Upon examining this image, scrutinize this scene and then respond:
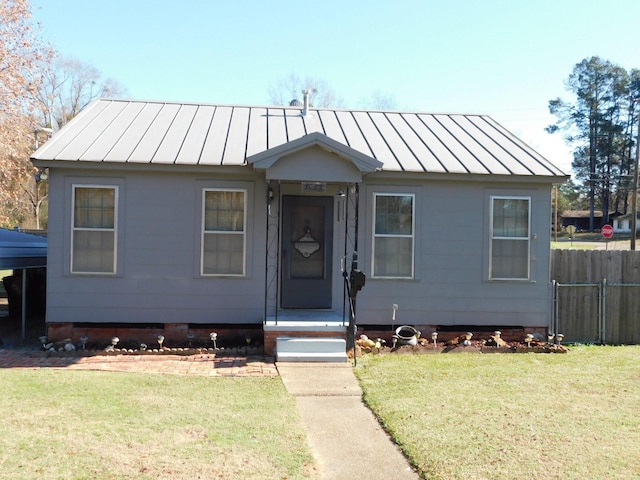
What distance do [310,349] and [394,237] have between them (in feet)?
8.16

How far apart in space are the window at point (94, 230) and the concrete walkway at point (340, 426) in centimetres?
340

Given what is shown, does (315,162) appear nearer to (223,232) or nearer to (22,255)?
(223,232)

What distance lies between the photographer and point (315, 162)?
8531mm

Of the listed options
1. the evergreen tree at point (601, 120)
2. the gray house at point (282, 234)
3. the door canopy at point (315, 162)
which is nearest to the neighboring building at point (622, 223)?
the evergreen tree at point (601, 120)

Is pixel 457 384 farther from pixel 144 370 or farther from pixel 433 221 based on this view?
pixel 144 370

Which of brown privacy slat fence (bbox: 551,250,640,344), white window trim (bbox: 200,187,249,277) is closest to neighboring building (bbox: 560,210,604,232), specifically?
brown privacy slat fence (bbox: 551,250,640,344)

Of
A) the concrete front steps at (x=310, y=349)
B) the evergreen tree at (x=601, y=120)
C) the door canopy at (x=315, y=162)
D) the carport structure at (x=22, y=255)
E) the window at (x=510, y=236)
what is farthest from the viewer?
the evergreen tree at (x=601, y=120)

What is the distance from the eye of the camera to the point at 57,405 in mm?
5672

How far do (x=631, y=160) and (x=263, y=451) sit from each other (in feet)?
180

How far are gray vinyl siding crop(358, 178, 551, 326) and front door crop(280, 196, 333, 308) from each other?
2.13 ft

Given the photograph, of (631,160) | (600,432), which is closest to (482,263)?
(600,432)

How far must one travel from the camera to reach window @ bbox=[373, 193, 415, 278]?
372 inches

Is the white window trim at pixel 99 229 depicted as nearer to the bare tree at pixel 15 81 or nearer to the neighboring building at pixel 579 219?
the bare tree at pixel 15 81

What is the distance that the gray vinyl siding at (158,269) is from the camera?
8977 mm
